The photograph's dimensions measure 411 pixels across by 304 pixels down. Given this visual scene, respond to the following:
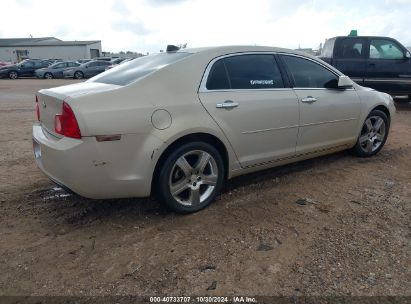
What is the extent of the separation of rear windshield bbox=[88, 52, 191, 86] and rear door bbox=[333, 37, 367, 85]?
752 centimetres

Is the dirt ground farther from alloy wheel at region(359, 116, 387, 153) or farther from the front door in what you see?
alloy wheel at region(359, 116, 387, 153)

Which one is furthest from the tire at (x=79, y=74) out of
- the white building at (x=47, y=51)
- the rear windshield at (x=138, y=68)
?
the white building at (x=47, y=51)

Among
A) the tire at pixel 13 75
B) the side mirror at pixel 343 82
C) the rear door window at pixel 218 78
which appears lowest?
the tire at pixel 13 75

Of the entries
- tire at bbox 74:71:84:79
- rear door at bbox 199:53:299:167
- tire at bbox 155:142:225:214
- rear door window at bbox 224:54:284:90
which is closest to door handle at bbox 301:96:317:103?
rear door at bbox 199:53:299:167

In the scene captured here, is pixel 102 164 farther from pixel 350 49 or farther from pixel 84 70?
pixel 84 70

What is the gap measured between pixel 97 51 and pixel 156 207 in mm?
64545

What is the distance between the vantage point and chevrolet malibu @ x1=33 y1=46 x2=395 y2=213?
315cm

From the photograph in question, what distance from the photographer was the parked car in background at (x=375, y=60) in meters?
10.3

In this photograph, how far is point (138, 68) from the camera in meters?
3.90

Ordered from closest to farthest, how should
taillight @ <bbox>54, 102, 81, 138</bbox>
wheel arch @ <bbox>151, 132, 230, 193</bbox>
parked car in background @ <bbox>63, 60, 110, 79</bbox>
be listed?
taillight @ <bbox>54, 102, 81, 138</bbox> → wheel arch @ <bbox>151, 132, 230, 193</bbox> → parked car in background @ <bbox>63, 60, 110, 79</bbox>

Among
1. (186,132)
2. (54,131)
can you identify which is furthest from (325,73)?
(54,131)

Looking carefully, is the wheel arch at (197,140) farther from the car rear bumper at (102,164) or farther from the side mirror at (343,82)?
the side mirror at (343,82)

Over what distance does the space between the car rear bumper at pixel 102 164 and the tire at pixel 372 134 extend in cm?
344

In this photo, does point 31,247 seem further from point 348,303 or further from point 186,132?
point 348,303
